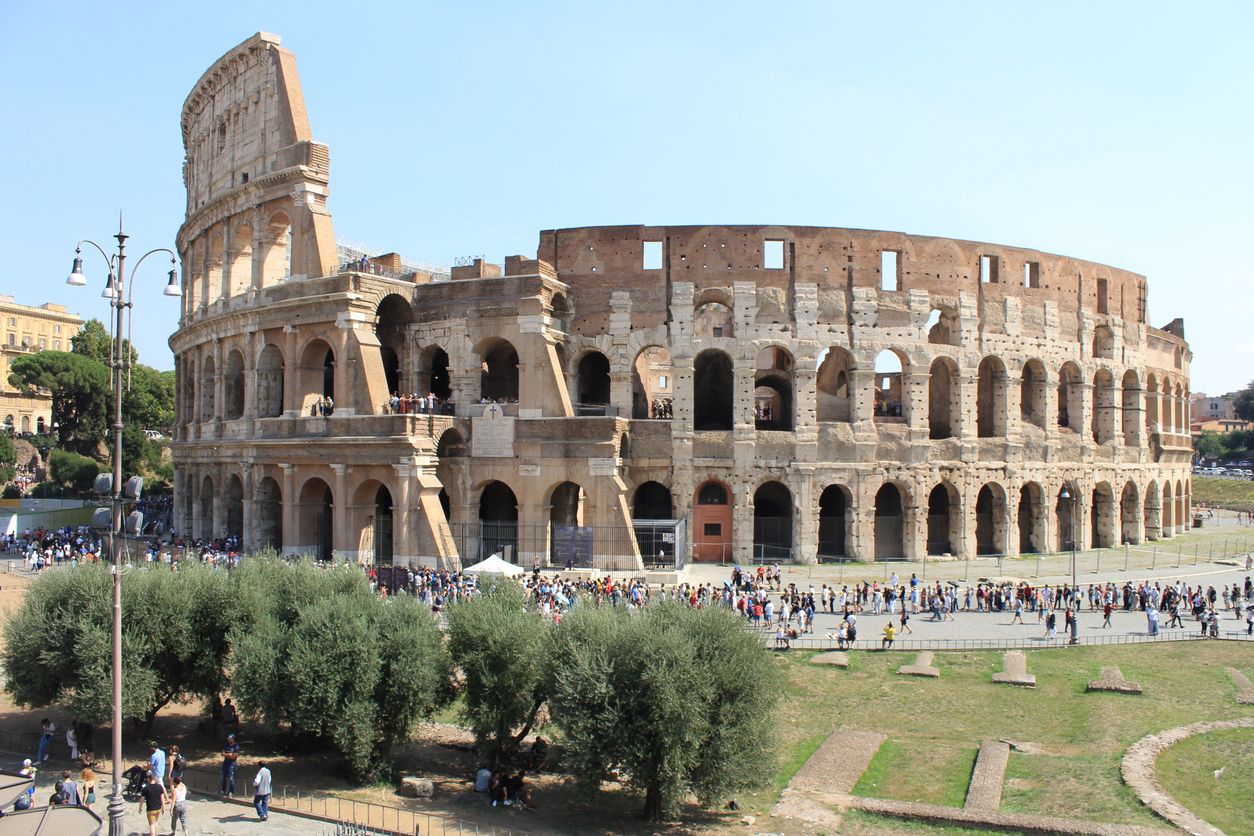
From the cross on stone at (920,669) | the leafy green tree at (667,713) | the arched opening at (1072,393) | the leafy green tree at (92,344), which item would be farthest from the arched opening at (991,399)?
the leafy green tree at (92,344)

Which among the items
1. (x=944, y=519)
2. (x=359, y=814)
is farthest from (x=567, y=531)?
(x=359, y=814)

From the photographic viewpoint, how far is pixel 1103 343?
4406 centimetres

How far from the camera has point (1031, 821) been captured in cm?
1427

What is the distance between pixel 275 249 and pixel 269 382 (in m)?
5.28

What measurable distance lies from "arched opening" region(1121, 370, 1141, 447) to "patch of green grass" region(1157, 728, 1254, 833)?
29852mm

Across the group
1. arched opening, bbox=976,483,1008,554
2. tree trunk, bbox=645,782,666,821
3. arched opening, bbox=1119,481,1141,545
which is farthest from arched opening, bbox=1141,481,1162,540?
tree trunk, bbox=645,782,666,821

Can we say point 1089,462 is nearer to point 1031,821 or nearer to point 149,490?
point 1031,821

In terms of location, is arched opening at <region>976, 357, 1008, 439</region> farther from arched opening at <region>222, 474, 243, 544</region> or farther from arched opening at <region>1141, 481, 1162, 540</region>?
arched opening at <region>222, 474, 243, 544</region>

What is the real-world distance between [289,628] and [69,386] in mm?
56025

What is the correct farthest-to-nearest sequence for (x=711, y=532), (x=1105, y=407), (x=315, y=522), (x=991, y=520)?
(x=1105, y=407), (x=991, y=520), (x=711, y=532), (x=315, y=522)

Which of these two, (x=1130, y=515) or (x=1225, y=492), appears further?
(x=1225, y=492)

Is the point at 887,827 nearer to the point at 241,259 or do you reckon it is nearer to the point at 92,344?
the point at 241,259

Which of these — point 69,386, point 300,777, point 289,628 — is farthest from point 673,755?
point 69,386

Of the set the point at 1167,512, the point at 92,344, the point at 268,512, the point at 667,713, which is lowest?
the point at 667,713
